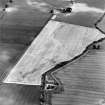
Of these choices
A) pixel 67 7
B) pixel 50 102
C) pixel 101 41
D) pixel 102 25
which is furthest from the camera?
pixel 67 7

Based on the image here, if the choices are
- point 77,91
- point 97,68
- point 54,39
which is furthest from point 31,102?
point 54,39

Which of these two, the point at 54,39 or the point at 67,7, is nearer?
the point at 54,39

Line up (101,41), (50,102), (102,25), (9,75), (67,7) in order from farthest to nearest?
(67,7) → (102,25) → (101,41) → (9,75) → (50,102)

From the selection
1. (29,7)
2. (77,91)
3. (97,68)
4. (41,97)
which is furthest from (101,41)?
(29,7)

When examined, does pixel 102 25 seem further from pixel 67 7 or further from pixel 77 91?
pixel 77 91

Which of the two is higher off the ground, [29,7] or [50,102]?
[29,7]

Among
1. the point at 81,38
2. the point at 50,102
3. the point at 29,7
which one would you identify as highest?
the point at 29,7

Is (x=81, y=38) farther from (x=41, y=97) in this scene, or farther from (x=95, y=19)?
(x=41, y=97)
